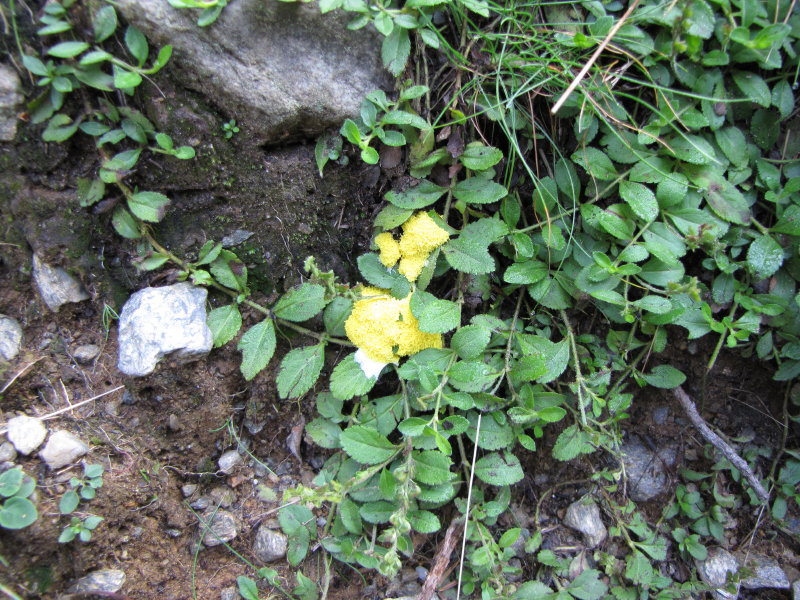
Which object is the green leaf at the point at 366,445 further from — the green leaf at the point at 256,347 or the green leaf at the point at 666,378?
the green leaf at the point at 666,378

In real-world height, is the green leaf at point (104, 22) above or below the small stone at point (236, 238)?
above

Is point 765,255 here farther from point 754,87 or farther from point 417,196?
point 417,196

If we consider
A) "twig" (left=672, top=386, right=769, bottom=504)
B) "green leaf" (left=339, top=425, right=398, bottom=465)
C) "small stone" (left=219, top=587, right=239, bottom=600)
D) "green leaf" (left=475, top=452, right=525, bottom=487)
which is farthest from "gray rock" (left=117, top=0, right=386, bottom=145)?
"twig" (left=672, top=386, right=769, bottom=504)

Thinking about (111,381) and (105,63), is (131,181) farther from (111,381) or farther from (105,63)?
(111,381)

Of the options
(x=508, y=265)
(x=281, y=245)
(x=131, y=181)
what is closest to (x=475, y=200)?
(x=508, y=265)

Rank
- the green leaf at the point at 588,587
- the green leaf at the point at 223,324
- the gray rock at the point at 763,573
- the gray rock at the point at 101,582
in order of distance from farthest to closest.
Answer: the gray rock at the point at 763,573, the green leaf at the point at 588,587, the green leaf at the point at 223,324, the gray rock at the point at 101,582

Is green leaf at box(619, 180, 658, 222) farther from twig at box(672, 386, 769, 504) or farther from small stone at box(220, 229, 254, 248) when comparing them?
small stone at box(220, 229, 254, 248)

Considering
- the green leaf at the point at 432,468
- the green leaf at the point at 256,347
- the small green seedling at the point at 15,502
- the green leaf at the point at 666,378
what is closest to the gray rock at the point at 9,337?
the small green seedling at the point at 15,502
